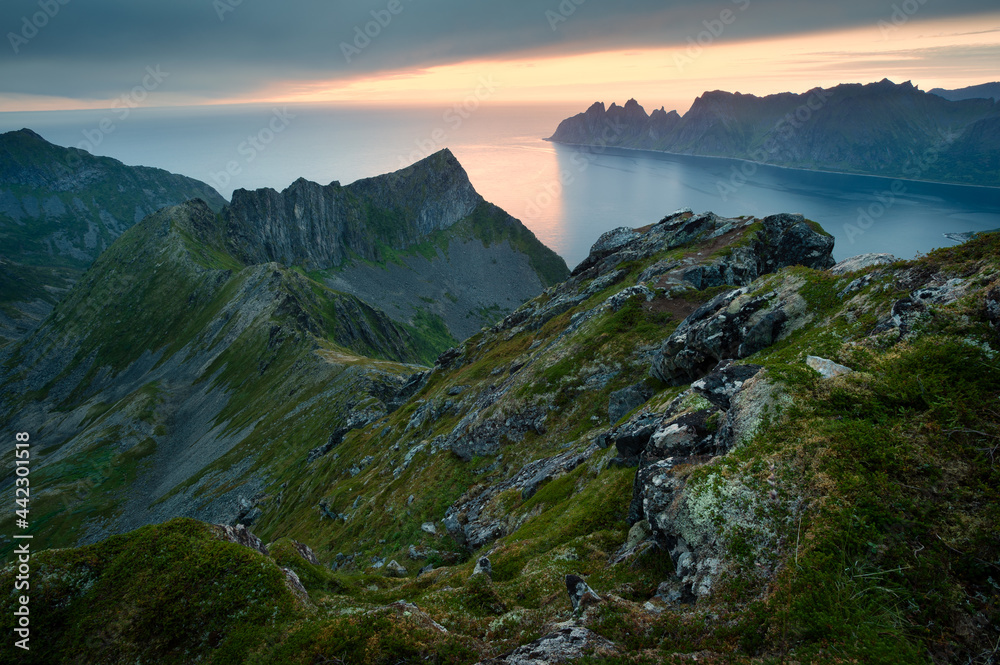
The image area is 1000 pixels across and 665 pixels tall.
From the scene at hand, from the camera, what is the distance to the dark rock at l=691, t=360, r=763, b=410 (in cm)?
2100

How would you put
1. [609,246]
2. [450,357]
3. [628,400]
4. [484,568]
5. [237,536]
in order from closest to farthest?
[237,536], [484,568], [628,400], [609,246], [450,357]

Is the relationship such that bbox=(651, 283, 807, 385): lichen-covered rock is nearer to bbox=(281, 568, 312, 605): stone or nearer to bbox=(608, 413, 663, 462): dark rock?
bbox=(608, 413, 663, 462): dark rock

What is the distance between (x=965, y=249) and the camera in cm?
2069

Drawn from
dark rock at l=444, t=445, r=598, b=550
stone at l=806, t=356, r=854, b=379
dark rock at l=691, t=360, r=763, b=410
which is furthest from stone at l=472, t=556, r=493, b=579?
stone at l=806, t=356, r=854, b=379

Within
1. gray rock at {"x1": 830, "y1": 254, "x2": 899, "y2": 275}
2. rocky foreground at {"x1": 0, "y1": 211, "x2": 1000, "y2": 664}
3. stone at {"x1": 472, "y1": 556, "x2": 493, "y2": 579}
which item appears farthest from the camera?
gray rock at {"x1": 830, "y1": 254, "x2": 899, "y2": 275}

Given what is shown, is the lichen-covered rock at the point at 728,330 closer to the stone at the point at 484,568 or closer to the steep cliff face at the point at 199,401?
the stone at the point at 484,568

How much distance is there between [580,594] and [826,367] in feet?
45.1

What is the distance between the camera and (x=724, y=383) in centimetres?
2208

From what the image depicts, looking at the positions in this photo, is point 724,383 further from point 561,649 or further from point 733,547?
point 561,649

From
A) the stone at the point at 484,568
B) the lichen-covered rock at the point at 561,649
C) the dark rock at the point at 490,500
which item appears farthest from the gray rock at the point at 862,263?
the stone at the point at 484,568

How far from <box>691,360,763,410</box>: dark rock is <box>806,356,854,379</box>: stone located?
2167 mm

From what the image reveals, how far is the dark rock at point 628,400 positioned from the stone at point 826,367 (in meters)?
16.4

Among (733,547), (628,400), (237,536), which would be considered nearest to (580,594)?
(733,547)

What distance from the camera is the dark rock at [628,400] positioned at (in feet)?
118
